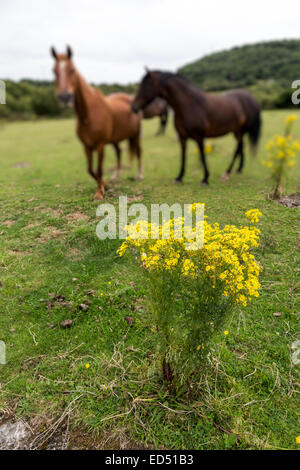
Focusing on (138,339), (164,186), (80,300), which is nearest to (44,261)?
(80,300)

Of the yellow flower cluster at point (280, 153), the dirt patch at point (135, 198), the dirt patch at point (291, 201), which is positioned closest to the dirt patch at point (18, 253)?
the dirt patch at point (135, 198)

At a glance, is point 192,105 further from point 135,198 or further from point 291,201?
point 291,201

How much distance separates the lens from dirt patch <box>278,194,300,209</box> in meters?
4.42

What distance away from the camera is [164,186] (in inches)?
235

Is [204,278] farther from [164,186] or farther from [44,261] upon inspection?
[164,186]

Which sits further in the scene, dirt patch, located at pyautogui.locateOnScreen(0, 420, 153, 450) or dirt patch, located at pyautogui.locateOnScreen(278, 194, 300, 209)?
dirt patch, located at pyautogui.locateOnScreen(278, 194, 300, 209)

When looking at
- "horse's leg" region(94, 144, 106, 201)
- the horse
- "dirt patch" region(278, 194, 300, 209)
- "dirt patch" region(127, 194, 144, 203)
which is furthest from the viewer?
the horse

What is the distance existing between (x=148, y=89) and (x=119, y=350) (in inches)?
202

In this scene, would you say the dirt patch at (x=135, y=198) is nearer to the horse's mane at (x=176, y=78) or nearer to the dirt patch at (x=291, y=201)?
the horse's mane at (x=176, y=78)

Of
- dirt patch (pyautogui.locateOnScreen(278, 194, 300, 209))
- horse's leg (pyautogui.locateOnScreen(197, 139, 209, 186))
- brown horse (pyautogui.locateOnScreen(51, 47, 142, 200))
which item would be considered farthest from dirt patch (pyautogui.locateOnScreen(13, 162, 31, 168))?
dirt patch (pyautogui.locateOnScreen(278, 194, 300, 209))

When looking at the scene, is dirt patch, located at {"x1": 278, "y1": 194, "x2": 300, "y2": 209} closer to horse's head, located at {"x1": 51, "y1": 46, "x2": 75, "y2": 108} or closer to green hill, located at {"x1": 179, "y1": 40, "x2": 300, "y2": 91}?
horse's head, located at {"x1": 51, "y1": 46, "x2": 75, "y2": 108}

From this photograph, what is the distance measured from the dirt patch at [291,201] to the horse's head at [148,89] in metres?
3.32

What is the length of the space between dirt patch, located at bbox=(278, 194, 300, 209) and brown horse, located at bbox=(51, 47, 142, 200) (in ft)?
10.9

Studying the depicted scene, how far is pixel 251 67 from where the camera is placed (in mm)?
55344
